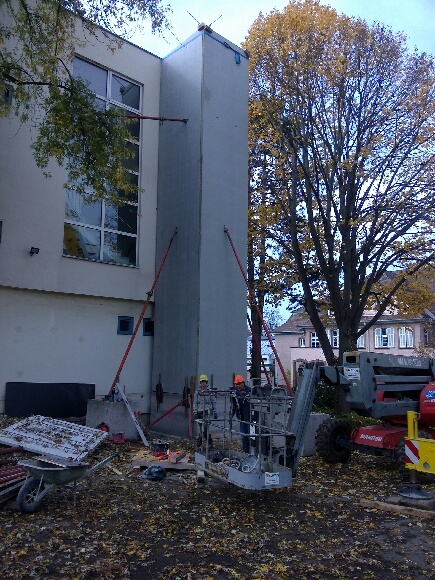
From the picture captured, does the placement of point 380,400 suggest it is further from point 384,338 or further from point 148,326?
point 384,338

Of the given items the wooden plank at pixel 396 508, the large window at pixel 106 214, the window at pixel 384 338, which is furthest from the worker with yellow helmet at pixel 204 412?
the window at pixel 384 338

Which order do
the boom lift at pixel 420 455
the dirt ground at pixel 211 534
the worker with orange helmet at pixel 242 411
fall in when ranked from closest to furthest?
the dirt ground at pixel 211 534 < the boom lift at pixel 420 455 < the worker with orange helmet at pixel 242 411

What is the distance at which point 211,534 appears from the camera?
694 cm

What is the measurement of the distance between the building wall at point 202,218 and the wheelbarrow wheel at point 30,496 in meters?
7.06

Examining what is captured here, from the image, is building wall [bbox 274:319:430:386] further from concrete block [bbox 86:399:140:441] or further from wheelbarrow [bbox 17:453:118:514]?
wheelbarrow [bbox 17:453:118:514]

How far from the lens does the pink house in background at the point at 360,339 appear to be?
37625 millimetres

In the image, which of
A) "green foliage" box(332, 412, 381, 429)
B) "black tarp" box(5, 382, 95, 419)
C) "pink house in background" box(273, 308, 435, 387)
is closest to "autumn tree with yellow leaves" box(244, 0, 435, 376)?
"green foliage" box(332, 412, 381, 429)

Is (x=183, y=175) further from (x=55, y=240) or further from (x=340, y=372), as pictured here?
(x=340, y=372)

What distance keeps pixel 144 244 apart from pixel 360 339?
103 feet

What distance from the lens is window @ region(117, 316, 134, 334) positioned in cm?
1592

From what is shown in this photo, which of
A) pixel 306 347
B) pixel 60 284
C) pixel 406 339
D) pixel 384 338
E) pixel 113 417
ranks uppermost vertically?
pixel 60 284

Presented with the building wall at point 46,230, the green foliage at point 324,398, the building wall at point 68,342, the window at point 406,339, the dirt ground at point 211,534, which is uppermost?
the building wall at point 46,230

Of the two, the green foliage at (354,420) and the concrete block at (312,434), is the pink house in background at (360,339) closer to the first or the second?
the green foliage at (354,420)

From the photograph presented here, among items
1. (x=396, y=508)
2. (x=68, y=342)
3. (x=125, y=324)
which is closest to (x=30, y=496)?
(x=396, y=508)
